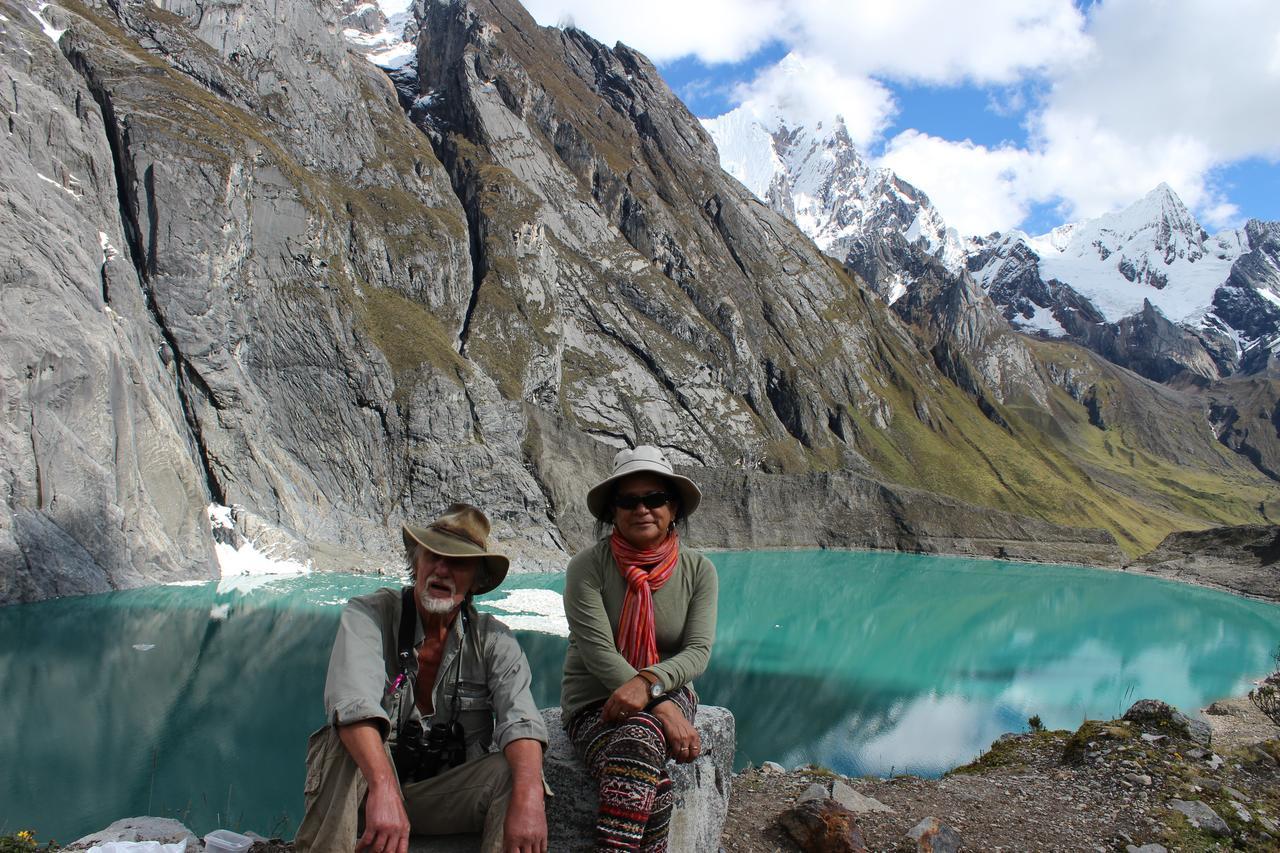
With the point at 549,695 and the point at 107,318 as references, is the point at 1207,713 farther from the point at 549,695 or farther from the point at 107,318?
the point at 107,318

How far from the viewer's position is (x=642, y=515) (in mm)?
5191

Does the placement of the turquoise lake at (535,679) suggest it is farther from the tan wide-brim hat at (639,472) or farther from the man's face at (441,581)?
the tan wide-brim hat at (639,472)

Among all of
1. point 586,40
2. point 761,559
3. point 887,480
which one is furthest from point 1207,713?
point 586,40

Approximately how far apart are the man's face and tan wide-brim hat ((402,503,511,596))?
0.08 meters

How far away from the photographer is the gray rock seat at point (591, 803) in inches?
191

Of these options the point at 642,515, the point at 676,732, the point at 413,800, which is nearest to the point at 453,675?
the point at 413,800

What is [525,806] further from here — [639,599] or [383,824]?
[639,599]

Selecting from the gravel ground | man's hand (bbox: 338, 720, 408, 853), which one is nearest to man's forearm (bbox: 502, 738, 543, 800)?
man's hand (bbox: 338, 720, 408, 853)

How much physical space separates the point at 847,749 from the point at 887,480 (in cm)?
9920

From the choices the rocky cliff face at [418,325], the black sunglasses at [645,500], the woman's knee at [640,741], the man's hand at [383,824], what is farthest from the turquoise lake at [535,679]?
the black sunglasses at [645,500]

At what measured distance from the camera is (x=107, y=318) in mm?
48125

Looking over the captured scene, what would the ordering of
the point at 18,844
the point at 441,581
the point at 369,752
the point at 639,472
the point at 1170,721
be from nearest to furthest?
the point at 369,752 < the point at 441,581 < the point at 639,472 < the point at 18,844 < the point at 1170,721

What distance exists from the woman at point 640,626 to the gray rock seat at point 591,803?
0.75ft

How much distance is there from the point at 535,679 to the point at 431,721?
948 inches
